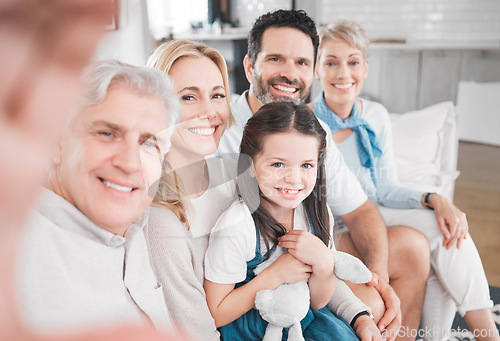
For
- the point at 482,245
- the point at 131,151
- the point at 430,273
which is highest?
the point at 131,151

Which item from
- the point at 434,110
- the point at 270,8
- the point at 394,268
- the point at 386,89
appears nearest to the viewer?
the point at 270,8

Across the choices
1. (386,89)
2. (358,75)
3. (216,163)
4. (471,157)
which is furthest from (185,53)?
(386,89)

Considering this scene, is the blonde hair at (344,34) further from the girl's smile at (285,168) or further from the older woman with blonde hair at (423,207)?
the girl's smile at (285,168)

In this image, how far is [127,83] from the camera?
27cm

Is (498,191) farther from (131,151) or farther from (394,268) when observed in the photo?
(131,151)

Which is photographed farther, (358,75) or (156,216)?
(358,75)

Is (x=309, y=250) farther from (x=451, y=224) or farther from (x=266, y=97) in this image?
(x=451, y=224)

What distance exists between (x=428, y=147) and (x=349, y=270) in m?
0.82

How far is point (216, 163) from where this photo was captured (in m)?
0.41

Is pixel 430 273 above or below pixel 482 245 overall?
above

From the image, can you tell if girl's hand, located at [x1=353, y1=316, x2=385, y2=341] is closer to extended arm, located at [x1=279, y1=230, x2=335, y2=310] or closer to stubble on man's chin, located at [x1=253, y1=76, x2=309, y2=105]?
extended arm, located at [x1=279, y1=230, x2=335, y2=310]

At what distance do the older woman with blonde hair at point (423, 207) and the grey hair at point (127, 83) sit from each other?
1.27 feet

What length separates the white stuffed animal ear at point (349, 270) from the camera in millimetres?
405

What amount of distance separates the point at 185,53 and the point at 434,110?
1.02 metres
